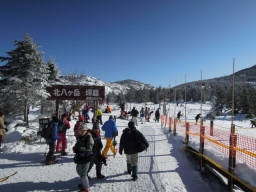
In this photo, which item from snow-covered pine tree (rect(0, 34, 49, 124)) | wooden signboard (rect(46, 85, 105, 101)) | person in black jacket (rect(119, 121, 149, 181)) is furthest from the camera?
snow-covered pine tree (rect(0, 34, 49, 124))

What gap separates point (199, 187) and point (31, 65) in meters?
17.0

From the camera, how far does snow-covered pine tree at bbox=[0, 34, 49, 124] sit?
47.2ft

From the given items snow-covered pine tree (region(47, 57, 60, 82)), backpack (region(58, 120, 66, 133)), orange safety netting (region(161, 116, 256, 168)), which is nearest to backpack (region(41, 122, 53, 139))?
backpack (region(58, 120, 66, 133))

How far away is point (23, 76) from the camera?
14.9 meters

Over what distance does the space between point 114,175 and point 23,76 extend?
14.6 m

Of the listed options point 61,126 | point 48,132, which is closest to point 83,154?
point 48,132

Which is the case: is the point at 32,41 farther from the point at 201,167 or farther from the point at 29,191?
the point at 201,167

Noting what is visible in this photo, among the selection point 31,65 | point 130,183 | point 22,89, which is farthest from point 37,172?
point 31,65

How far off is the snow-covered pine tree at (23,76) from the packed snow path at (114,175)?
914 centimetres

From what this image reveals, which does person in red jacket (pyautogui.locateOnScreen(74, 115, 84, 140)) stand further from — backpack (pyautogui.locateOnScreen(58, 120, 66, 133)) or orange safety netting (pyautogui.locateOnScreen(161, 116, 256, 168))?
orange safety netting (pyautogui.locateOnScreen(161, 116, 256, 168))

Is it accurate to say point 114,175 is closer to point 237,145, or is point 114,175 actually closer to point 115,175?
point 115,175

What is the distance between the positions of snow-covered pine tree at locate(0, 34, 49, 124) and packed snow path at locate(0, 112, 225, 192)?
360 inches

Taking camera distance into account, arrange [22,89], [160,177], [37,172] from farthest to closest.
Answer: [22,89], [37,172], [160,177]

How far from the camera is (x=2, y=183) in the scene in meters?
4.49
